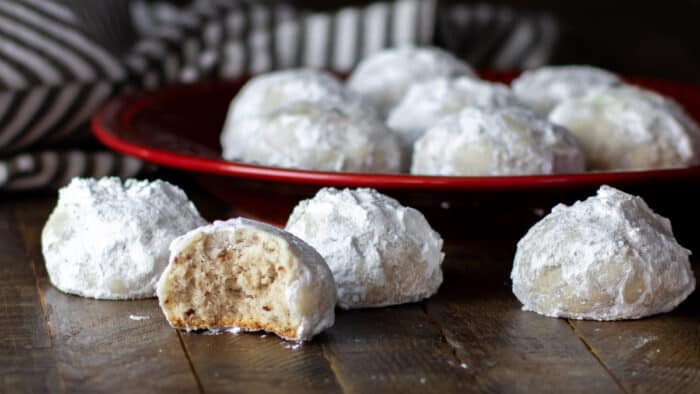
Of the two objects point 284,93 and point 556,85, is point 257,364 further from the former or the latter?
point 556,85

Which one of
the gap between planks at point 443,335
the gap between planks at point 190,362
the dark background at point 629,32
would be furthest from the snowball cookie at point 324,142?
the dark background at point 629,32

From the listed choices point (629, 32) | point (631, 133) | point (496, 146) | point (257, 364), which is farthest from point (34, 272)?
point (629, 32)

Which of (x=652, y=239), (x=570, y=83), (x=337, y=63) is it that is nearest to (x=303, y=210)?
(x=652, y=239)

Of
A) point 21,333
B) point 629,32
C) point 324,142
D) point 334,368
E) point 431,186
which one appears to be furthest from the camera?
point 629,32

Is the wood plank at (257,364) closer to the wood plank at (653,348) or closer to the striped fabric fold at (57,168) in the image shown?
the wood plank at (653,348)

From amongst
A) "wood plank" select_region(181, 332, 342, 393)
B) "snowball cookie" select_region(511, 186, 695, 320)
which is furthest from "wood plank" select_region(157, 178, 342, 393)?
"snowball cookie" select_region(511, 186, 695, 320)
